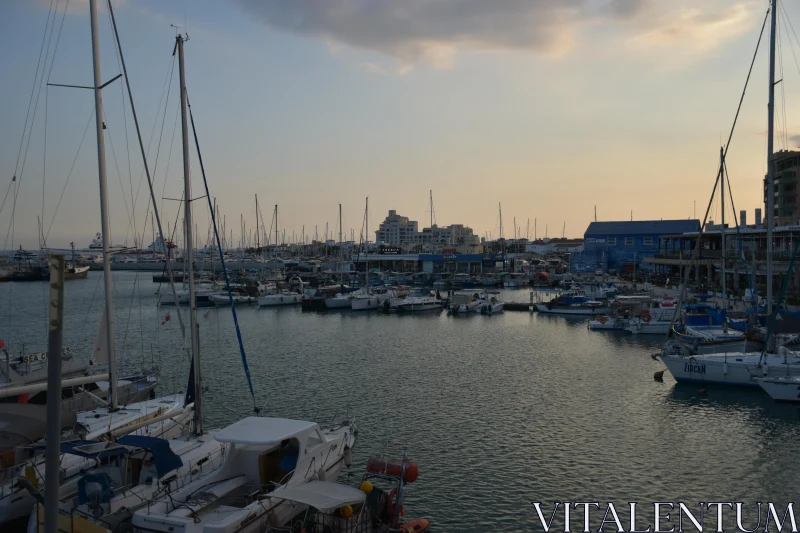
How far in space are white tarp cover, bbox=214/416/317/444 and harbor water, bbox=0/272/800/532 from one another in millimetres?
4411

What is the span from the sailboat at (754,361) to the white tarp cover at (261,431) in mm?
21400

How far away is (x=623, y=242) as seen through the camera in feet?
310

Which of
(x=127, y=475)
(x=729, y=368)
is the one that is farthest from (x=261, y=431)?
(x=729, y=368)

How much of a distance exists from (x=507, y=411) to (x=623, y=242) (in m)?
77.8

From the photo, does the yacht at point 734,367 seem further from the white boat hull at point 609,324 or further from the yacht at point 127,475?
the yacht at point 127,475

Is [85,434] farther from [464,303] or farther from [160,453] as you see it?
[464,303]

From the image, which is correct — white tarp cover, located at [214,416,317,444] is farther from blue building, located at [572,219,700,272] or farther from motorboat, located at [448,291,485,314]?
blue building, located at [572,219,700,272]

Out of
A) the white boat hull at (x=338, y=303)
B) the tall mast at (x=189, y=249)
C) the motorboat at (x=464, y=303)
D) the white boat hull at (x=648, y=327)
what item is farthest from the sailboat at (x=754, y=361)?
the white boat hull at (x=338, y=303)

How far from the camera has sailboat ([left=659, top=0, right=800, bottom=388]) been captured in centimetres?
2636

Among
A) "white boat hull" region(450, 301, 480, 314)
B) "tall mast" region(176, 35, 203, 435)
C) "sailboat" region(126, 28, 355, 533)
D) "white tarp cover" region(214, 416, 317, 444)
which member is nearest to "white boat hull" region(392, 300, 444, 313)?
"white boat hull" region(450, 301, 480, 314)

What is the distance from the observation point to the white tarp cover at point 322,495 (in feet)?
39.2

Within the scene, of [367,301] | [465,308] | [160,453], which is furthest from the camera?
[367,301]

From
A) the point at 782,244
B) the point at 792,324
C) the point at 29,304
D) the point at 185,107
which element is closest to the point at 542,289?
the point at 782,244

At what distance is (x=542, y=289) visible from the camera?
9094 cm
